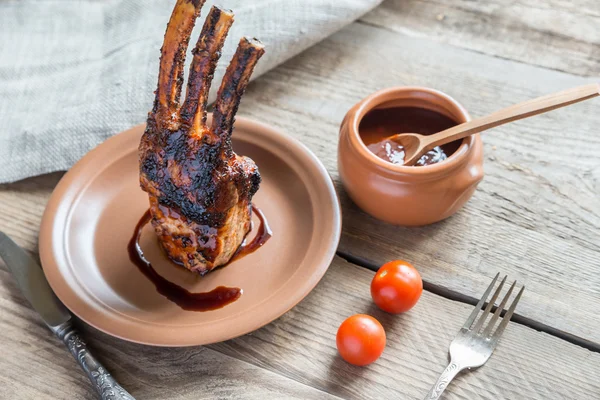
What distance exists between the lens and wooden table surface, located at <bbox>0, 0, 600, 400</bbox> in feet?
4.22

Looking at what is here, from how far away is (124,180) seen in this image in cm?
160

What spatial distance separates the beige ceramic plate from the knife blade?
0.07m

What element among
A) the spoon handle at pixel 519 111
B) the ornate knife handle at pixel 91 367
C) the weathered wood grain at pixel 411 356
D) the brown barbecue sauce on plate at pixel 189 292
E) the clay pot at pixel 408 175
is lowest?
the weathered wood grain at pixel 411 356

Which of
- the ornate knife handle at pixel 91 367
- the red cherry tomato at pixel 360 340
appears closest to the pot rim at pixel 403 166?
the red cherry tomato at pixel 360 340

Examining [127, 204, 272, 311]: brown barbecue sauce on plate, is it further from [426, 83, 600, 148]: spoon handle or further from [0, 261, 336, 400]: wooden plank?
[426, 83, 600, 148]: spoon handle

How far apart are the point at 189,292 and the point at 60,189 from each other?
432mm

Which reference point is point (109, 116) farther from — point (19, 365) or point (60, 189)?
point (19, 365)

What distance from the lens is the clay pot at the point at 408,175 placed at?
1415mm

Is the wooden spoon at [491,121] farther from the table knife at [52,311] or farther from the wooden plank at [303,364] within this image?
the table knife at [52,311]

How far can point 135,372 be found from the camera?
4.25ft

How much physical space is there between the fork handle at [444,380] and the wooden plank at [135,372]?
0.66ft

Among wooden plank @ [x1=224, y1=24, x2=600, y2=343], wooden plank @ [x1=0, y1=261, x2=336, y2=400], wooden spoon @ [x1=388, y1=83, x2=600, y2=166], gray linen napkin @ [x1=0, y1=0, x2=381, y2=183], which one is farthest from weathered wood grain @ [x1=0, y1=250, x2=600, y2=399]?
gray linen napkin @ [x1=0, y1=0, x2=381, y2=183]

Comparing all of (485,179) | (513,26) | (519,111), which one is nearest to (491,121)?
(519,111)

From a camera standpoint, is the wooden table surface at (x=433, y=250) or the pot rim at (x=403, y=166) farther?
the pot rim at (x=403, y=166)
